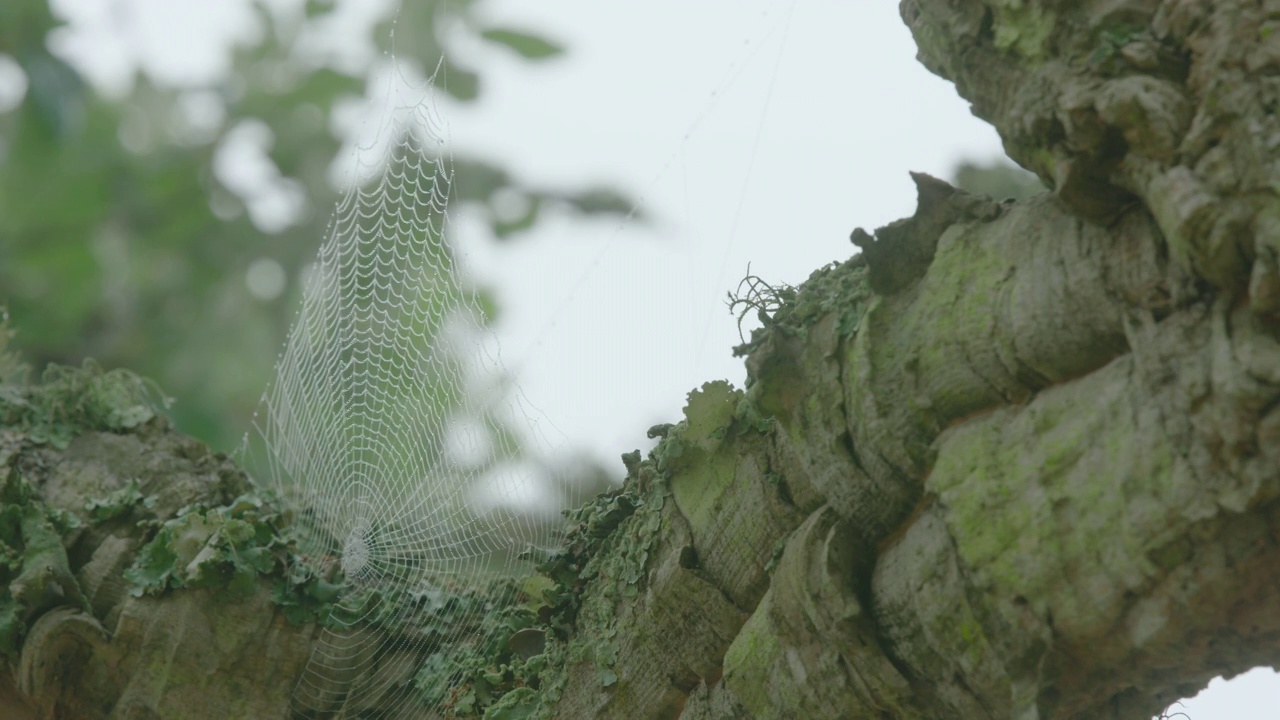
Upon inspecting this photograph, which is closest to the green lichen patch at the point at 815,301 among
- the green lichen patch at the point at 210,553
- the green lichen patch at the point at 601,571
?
the green lichen patch at the point at 601,571

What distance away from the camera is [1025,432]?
1.45 meters

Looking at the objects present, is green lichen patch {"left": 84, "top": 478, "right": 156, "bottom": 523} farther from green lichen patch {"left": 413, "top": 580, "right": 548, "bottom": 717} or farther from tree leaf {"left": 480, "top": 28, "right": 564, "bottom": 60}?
tree leaf {"left": 480, "top": 28, "right": 564, "bottom": 60}

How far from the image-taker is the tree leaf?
5.29 metres

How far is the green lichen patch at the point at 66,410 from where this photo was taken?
9.72ft

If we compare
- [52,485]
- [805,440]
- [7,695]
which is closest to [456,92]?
[52,485]

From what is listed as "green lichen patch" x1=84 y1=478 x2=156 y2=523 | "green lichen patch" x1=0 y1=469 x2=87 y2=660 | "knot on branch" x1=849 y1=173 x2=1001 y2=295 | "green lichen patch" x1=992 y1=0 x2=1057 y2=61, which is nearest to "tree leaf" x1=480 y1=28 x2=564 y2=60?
"green lichen patch" x1=84 y1=478 x2=156 y2=523

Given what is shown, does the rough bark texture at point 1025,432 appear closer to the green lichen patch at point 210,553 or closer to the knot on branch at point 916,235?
the knot on branch at point 916,235

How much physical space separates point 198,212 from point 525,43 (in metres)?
2.50

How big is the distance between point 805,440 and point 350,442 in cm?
205

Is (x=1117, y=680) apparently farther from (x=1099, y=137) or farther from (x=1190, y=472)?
(x=1099, y=137)

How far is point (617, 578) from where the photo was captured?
2189 mm

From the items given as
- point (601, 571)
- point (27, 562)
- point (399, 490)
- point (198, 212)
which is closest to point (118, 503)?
point (27, 562)

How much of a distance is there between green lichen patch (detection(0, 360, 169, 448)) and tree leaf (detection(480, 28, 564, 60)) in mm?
2815

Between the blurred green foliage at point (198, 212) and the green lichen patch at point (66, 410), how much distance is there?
2.20m
